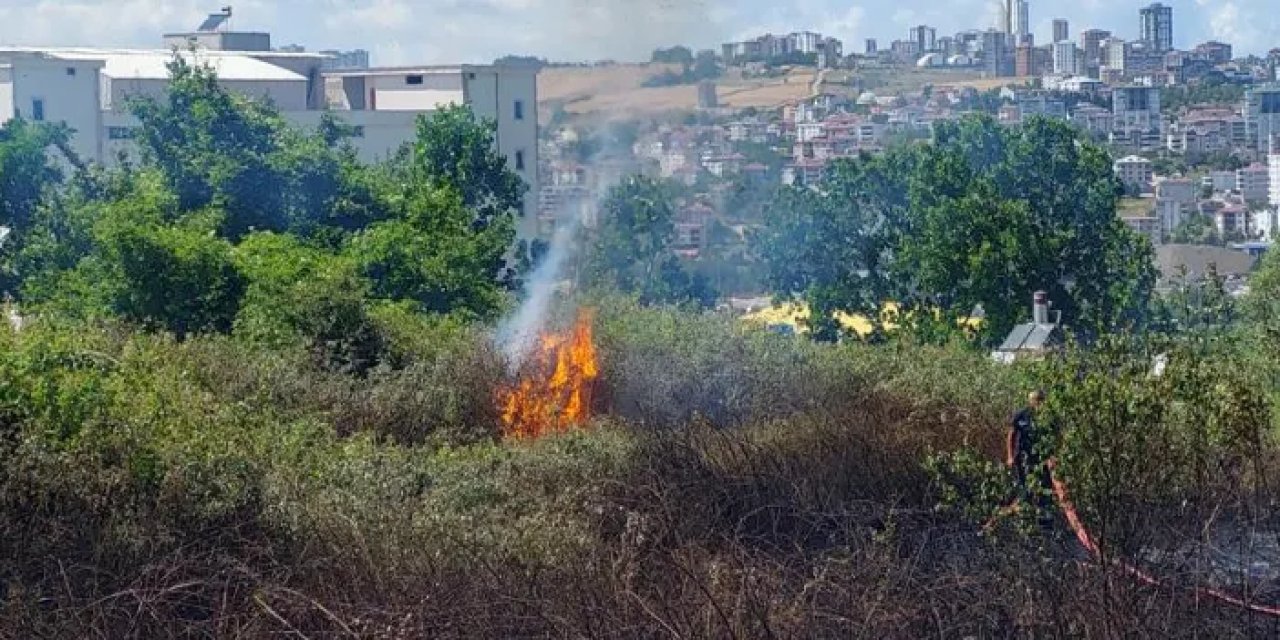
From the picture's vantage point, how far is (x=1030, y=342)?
2712 centimetres

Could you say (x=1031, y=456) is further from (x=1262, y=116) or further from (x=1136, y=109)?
(x=1262, y=116)

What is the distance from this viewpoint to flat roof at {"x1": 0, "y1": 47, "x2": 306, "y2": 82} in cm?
5084

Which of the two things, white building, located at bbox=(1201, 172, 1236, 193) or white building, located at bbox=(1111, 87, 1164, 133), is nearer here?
white building, located at bbox=(1201, 172, 1236, 193)

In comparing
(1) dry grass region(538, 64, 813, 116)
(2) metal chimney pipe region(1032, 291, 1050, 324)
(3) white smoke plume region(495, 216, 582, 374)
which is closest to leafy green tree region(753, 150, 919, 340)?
(3) white smoke plume region(495, 216, 582, 374)

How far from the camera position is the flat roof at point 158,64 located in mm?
50844

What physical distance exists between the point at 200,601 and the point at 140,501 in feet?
4.40

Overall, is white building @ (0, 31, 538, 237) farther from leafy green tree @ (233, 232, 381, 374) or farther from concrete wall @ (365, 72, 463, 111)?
leafy green tree @ (233, 232, 381, 374)

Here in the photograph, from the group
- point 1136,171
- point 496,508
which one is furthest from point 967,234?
point 1136,171

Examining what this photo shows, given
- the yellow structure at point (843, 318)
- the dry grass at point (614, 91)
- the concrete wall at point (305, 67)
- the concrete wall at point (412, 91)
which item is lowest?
the yellow structure at point (843, 318)

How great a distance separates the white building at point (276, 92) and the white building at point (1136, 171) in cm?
2582

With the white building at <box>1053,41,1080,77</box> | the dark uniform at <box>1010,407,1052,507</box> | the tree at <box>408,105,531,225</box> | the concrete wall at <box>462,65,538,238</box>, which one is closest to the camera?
the dark uniform at <box>1010,407,1052,507</box>

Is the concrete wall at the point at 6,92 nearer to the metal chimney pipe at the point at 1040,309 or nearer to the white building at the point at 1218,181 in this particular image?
the metal chimney pipe at the point at 1040,309

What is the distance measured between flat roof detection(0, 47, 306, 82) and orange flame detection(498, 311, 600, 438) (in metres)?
32.2

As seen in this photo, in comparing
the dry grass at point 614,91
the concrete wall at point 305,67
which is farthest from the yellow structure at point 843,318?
the concrete wall at point 305,67
